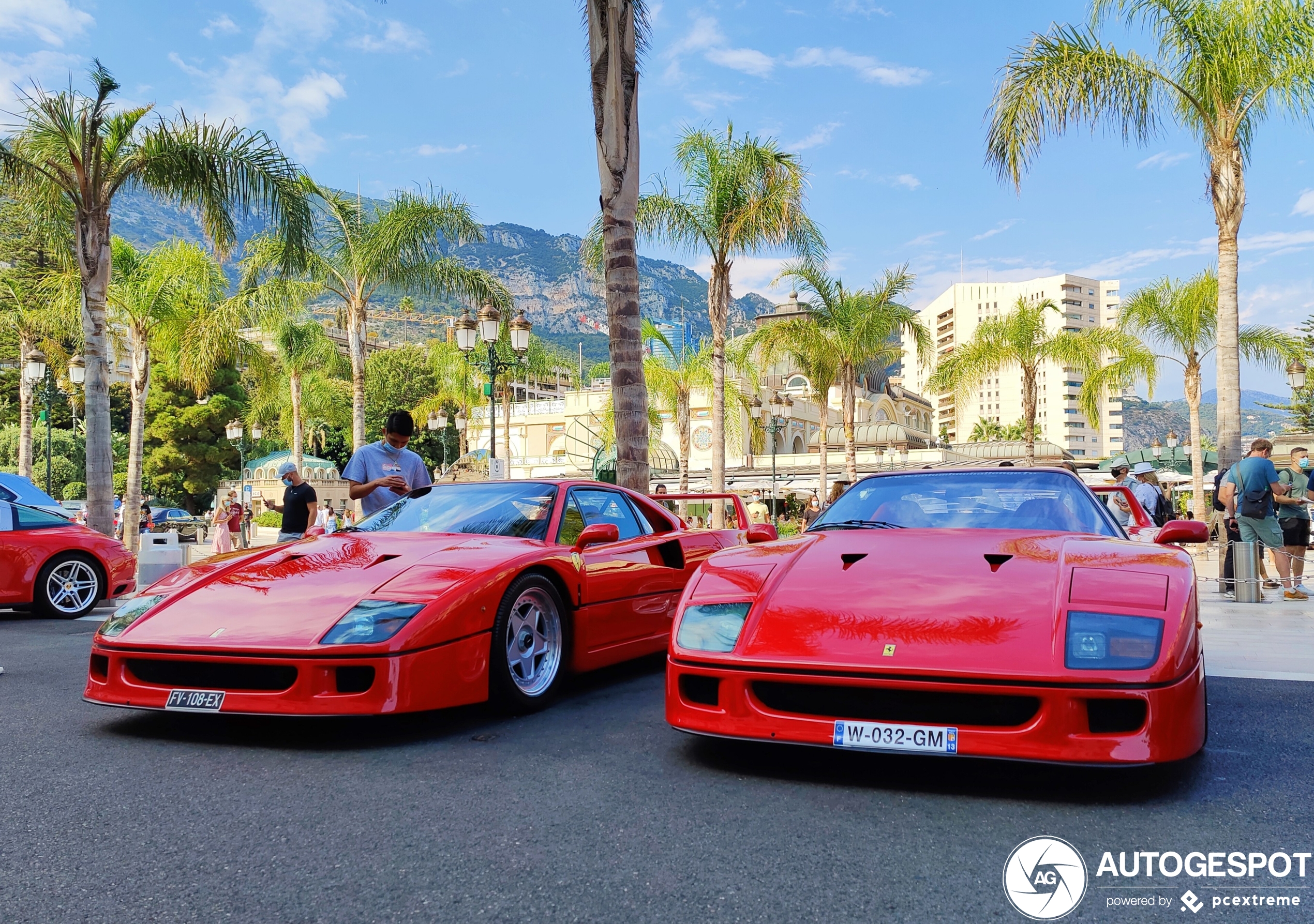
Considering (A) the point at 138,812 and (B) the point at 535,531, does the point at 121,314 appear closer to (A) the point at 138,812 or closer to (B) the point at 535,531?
(B) the point at 535,531

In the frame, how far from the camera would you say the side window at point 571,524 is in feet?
18.4

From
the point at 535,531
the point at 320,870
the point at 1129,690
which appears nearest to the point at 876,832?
the point at 1129,690

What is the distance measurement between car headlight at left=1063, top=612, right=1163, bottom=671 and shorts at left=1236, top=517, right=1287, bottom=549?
8.99 metres

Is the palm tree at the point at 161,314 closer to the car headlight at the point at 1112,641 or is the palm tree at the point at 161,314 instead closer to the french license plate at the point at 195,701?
the french license plate at the point at 195,701

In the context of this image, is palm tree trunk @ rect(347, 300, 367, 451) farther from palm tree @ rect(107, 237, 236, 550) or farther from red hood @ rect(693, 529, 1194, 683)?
red hood @ rect(693, 529, 1194, 683)

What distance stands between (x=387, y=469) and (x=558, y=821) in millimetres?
4927

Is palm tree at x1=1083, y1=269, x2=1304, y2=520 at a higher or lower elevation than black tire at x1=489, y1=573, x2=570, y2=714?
higher

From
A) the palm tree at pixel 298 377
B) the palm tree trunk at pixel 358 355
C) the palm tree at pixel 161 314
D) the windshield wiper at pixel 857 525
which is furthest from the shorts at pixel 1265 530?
the palm tree at pixel 298 377

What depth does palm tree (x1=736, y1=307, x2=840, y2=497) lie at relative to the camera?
2742 centimetres

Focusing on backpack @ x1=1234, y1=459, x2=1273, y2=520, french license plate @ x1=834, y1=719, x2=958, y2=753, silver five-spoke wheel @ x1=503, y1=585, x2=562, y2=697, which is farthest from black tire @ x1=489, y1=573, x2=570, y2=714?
backpack @ x1=1234, y1=459, x2=1273, y2=520

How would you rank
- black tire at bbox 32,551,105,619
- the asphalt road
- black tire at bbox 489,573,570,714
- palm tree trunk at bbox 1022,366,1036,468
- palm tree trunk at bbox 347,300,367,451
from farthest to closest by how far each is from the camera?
1. palm tree trunk at bbox 1022,366,1036,468
2. palm tree trunk at bbox 347,300,367,451
3. black tire at bbox 32,551,105,619
4. black tire at bbox 489,573,570,714
5. the asphalt road

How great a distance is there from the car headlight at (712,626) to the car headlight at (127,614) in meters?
2.52

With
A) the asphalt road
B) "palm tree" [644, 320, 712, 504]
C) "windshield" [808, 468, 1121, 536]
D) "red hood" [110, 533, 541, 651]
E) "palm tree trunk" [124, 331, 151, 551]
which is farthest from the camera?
"palm tree" [644, 320, 712, 504]

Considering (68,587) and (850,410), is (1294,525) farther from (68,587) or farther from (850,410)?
(850,410)
